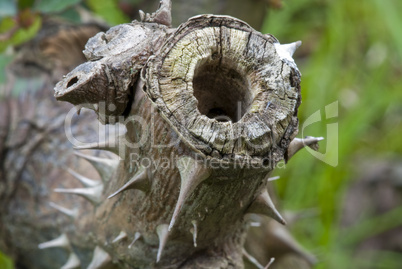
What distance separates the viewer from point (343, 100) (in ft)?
8.27

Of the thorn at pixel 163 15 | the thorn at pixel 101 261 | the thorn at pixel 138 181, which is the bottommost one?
the thorn at pixel 101 261

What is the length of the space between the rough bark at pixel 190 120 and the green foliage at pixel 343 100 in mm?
1249

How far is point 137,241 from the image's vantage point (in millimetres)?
805

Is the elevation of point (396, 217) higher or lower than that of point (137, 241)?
lower

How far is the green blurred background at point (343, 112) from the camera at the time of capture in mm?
2189

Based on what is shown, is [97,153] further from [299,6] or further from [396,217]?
[299,6]

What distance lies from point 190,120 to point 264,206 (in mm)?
219

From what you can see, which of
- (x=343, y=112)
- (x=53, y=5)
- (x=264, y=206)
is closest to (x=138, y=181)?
(x=264, y=206)

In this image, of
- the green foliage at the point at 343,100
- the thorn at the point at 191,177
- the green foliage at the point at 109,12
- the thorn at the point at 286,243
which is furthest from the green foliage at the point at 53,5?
the green foliage at the point at 343,100

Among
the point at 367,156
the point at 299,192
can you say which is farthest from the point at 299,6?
the point at 299,192

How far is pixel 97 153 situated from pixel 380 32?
2.07m

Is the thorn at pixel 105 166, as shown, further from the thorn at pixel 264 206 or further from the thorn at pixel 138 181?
the thorn at pixel 264 206

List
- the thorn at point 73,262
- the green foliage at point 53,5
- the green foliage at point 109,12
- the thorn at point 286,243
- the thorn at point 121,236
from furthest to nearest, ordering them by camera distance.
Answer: the green foliage at point 109,12 → the thorn at point 286,243 → the green foliage at point 53,5 → the thorn at point 73,262 → the thorn at point 121,236

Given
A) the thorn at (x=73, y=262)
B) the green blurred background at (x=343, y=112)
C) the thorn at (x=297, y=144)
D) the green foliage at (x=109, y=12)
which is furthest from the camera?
the green blurred background at (x=343, y=112)
